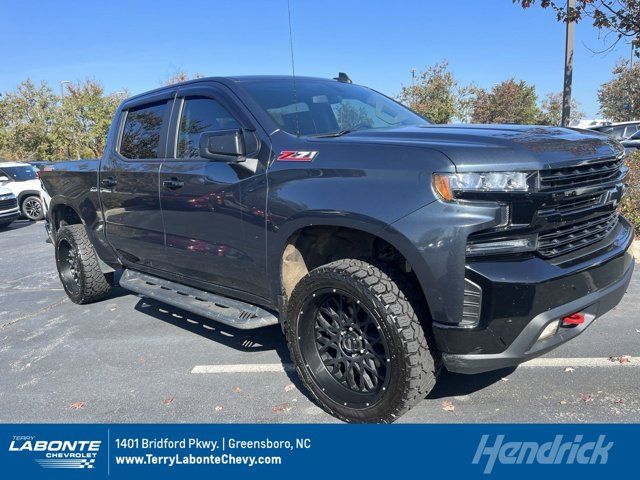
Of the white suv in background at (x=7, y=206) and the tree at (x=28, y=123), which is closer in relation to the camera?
the white suv in background at (x=7, y=206)

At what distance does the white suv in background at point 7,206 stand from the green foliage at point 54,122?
43.0 feet

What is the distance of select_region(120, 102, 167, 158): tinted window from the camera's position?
4.32 m

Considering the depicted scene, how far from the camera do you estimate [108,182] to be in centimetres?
477

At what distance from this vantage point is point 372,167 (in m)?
2.65

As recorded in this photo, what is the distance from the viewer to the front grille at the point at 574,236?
2.53 metres

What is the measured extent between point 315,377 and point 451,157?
1.55m

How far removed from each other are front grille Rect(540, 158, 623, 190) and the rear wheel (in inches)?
589

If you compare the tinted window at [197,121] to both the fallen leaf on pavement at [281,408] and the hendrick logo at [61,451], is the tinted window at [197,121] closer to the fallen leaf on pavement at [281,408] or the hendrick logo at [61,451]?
the fallen leaf on pavement at [281,408]

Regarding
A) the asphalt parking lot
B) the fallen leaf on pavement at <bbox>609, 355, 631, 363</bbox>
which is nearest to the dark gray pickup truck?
the asphalt parking lot

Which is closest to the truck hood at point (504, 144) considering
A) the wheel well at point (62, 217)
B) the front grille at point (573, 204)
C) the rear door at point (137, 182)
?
the front grille at point (573, 204)

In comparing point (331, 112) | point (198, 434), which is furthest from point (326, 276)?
point (331, 112)

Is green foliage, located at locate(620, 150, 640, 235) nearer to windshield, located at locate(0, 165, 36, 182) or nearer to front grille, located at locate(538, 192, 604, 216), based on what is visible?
front grille, located at locate(538, 192, 604, 216)

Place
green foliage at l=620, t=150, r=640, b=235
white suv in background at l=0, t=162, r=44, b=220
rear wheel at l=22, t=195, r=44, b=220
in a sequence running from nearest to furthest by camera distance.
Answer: green foliage at l=620, t=150, r=640, b=235, white suv in background at l=0, t=162, r=44, b=220, rear wheel at l=22, t=195, r=44, b=220

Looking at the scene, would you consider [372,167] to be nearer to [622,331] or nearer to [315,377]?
[315,377]
